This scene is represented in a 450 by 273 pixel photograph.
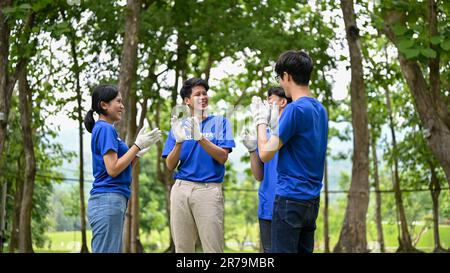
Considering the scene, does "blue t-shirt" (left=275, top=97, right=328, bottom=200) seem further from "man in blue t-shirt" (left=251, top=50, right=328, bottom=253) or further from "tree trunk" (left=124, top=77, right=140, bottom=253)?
"tree trunk" (left=124, top=77, right=140, bottom=253)

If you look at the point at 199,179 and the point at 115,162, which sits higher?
the point at 115,162

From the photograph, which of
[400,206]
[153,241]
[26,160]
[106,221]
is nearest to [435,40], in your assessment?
[106,221]

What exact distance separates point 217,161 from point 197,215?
37 centimetres

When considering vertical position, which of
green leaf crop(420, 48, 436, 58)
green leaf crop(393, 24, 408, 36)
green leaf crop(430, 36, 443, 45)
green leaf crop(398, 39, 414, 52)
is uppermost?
green leaf crop(393, 24, 408, 36)

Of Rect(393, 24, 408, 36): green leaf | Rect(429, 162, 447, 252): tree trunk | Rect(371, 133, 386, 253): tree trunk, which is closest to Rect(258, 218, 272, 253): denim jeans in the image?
Rect(393, 24, 408, 36): green leaf

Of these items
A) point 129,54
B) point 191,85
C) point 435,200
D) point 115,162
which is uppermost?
point 129,54

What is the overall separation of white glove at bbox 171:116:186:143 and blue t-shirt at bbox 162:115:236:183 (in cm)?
30

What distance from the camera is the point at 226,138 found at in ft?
14.0

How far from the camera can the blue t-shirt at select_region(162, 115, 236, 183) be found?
4.26m

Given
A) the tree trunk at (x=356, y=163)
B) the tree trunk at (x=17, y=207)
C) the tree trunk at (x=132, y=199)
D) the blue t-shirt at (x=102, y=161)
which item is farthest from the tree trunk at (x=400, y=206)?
the blue t-shirt at (x=102, y=161)

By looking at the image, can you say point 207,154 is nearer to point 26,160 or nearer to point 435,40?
point 435,40

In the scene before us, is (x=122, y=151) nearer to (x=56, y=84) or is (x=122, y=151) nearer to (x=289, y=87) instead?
(x=289, y=87)
